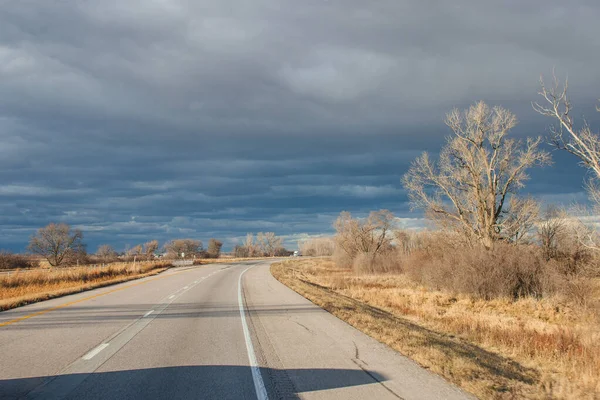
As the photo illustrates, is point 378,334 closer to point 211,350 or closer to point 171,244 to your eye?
point 211,350

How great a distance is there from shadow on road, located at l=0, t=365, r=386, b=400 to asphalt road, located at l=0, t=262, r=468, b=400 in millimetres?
14

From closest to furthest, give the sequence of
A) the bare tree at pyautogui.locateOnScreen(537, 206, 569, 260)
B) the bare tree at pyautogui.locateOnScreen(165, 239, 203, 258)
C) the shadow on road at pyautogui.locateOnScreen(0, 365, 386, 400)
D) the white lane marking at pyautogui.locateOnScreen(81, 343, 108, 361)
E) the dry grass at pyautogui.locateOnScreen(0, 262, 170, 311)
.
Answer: the shadow on road at pyautogui.locateOnScreen(0, 365, 386, 400) < the white lane marking at pyautogui.locateOnScreen(81, 343, 108, 361) < the dry grass at pyautogui.locateOnScreen(0, 262, 170, 311) < the bare tree at pyautogui.locateOnScreen(537, 206, 569, 260) < the bare tree at pyautogui.locateOnScreen(165, 239, 203, 258)

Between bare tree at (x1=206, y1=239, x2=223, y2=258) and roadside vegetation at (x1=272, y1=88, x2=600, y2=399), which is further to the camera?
bare tree at (x1=206, y1=239, x2=223, y2=258)

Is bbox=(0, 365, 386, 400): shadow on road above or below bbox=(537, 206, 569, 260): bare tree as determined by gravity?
below

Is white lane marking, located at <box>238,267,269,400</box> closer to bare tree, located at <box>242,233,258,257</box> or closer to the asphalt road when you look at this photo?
Result: the asphalt road

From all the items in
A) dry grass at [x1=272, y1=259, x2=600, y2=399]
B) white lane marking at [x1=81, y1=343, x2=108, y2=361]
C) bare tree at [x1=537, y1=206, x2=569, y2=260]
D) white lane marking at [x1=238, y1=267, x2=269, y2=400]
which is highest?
bare tree at [x1=537, y1=206, x2=569, y2=260]

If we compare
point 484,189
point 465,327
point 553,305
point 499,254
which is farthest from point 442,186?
point 465,327

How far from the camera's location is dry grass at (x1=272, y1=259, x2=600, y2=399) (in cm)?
701

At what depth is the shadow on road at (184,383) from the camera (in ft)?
19.6

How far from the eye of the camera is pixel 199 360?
8062mm

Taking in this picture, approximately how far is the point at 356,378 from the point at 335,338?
3.52 meters

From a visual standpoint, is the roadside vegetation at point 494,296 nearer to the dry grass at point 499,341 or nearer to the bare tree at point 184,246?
the dry grass at point 499,341

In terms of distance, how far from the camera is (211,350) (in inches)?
353

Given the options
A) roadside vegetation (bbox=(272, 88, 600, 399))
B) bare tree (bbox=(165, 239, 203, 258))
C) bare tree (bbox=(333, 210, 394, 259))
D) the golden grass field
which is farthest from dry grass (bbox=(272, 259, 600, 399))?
bare tree (bbox=(165, 239, 203, 258))
